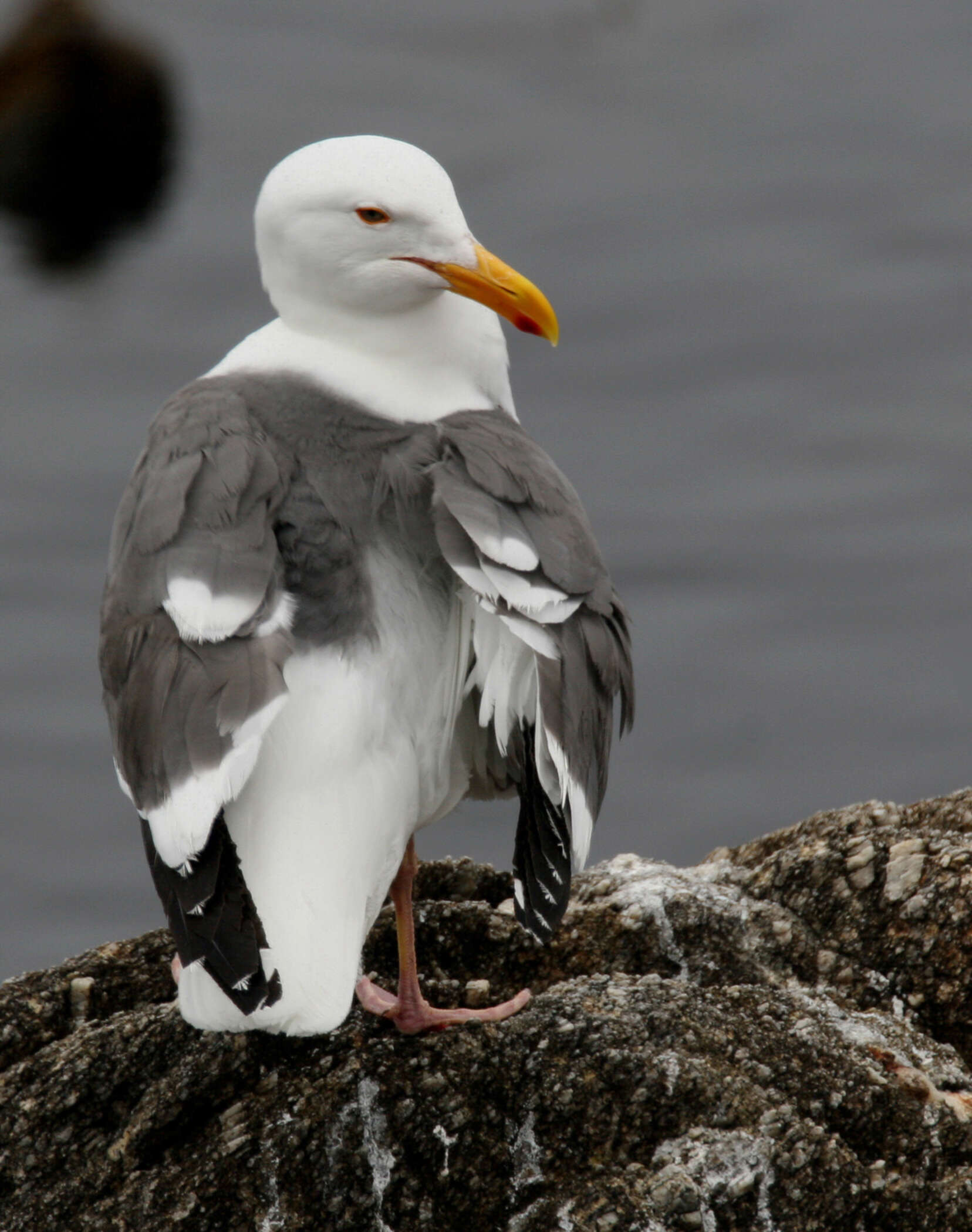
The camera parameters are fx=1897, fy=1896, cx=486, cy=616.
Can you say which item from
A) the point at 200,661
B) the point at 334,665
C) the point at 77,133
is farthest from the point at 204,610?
the point at 77,133

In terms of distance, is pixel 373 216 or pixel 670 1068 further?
pixel 373 216

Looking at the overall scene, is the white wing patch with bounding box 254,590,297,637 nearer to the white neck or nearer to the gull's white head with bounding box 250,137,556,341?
the white neck

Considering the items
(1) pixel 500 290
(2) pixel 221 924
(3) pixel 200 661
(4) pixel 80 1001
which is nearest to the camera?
(2) pixel 221 924

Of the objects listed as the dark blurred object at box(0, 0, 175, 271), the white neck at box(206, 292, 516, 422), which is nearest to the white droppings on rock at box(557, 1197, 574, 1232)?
the white neck at box(206, 292, 516, 422)

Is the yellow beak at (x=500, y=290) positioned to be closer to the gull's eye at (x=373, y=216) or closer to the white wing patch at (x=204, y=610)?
the gull's eye at (x=373, y=216)

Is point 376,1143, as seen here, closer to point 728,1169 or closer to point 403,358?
point 728,1169

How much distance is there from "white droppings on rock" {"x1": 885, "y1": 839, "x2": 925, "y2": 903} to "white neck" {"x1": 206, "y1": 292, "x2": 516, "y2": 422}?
1.50 meters

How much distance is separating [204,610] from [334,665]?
30 centimetres

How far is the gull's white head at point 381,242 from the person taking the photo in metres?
4.82

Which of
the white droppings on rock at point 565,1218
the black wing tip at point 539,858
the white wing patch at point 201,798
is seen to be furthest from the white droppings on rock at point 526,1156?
the white wing patch at point 201,798

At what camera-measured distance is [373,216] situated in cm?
483

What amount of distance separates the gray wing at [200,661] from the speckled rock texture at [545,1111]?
1.49 feet

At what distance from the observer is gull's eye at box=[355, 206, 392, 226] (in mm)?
4820

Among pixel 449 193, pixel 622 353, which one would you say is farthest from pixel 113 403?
pixel 449 193
